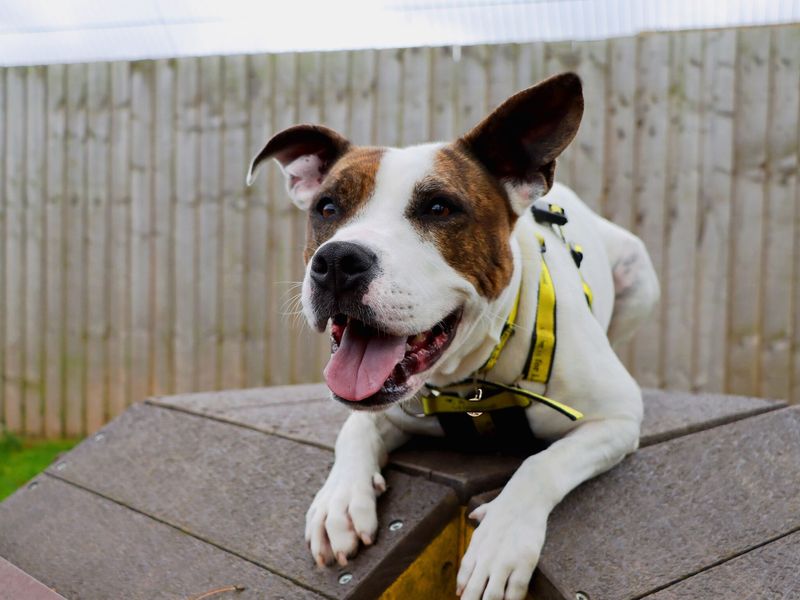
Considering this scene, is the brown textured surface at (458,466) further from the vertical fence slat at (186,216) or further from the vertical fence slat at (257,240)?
the vertical fence slat at (186,216)

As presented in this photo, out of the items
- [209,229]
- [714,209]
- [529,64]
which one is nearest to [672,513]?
[714,209]

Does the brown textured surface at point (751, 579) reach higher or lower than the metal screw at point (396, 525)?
higher

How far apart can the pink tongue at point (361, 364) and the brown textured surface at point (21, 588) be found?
2.96 feet

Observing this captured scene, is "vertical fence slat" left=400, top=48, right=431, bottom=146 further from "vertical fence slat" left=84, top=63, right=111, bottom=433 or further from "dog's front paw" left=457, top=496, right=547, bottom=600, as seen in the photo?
"dog's front paw" left=457, top=496, right=547, bottom=600

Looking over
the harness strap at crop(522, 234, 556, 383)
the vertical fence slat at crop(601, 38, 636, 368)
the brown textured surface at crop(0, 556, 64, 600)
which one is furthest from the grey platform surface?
the vertical fence slat at crop(601, 38, 636, 368)

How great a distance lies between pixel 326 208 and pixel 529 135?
0.59m

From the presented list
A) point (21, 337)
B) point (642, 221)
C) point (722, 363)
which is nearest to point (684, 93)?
point (642, 221)

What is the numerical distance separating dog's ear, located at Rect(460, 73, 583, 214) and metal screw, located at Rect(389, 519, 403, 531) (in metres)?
0.91

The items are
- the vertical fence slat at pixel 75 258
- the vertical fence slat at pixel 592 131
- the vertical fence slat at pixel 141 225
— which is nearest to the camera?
the vertical fence slat at pixel 592 131

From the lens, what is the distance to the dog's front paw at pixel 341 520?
6.75ft

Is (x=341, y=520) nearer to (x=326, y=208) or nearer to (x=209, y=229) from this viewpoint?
(x=326, y=208)

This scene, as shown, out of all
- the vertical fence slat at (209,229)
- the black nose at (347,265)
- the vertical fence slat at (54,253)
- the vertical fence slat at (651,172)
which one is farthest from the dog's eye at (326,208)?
the vertical fence slat at (54,253)

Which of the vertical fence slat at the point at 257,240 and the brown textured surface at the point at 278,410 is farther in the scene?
the vertical fence slat at the point at 257,240

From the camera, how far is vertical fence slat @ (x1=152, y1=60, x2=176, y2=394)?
5.09m
